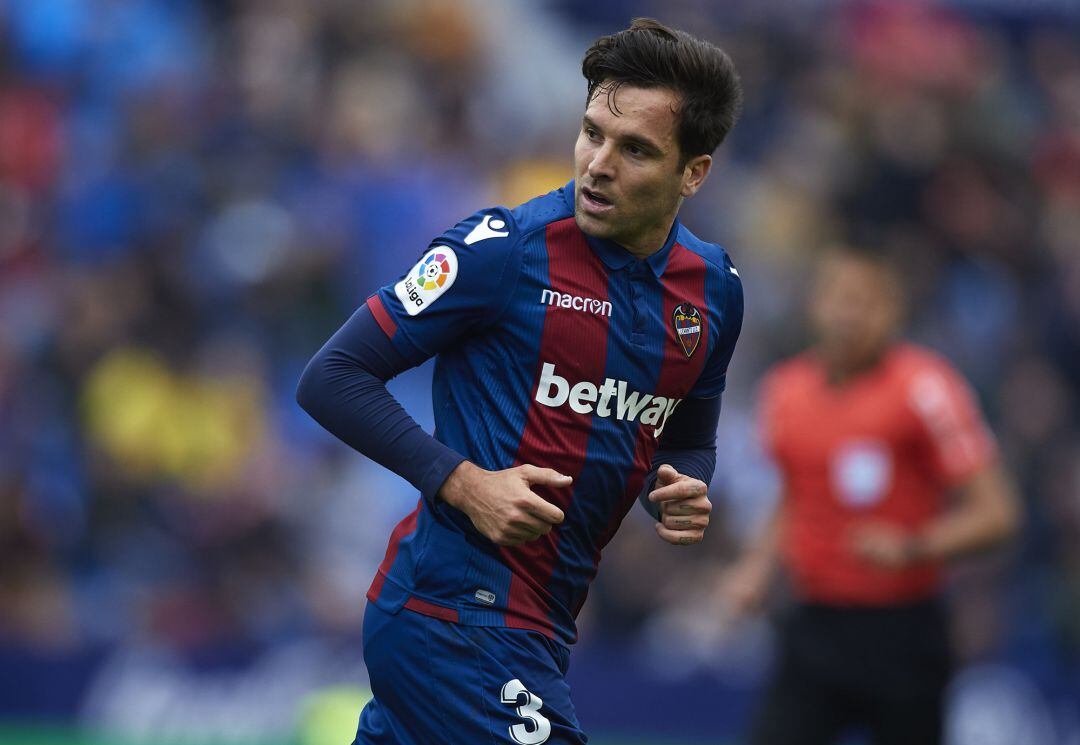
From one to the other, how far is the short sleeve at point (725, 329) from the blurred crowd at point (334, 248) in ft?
15.1

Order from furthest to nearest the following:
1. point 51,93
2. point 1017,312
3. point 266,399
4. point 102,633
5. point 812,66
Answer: point 812,66 < point 1017,312 < point 51,93 < point 266,399 < point 102,633

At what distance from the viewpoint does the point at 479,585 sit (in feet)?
12.4

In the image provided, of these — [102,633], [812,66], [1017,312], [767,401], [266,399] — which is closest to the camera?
[767,401]

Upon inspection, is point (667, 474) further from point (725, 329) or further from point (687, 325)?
point (725, 329)

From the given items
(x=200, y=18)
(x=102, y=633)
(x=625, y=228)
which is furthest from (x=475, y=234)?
(x=200, y=18)

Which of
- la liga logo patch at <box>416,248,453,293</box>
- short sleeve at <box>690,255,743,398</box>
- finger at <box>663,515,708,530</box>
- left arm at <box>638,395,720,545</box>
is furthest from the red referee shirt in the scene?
la liga logo patch at <box>416,248,453,293</box>

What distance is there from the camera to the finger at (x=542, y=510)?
3496mm

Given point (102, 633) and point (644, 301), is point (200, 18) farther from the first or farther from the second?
point (644, 301)

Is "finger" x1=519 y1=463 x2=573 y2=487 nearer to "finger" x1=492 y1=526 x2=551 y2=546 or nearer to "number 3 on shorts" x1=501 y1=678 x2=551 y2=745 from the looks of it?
"finger" x1=492 y1=526 x2=551 y2=546

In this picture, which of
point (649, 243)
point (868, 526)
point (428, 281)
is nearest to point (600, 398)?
point (649, 243)

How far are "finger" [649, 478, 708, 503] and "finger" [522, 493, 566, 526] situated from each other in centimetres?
Answer: 32

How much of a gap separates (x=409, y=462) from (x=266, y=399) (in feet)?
21.7

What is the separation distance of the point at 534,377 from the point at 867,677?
11.1 feet

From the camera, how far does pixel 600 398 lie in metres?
3.88
